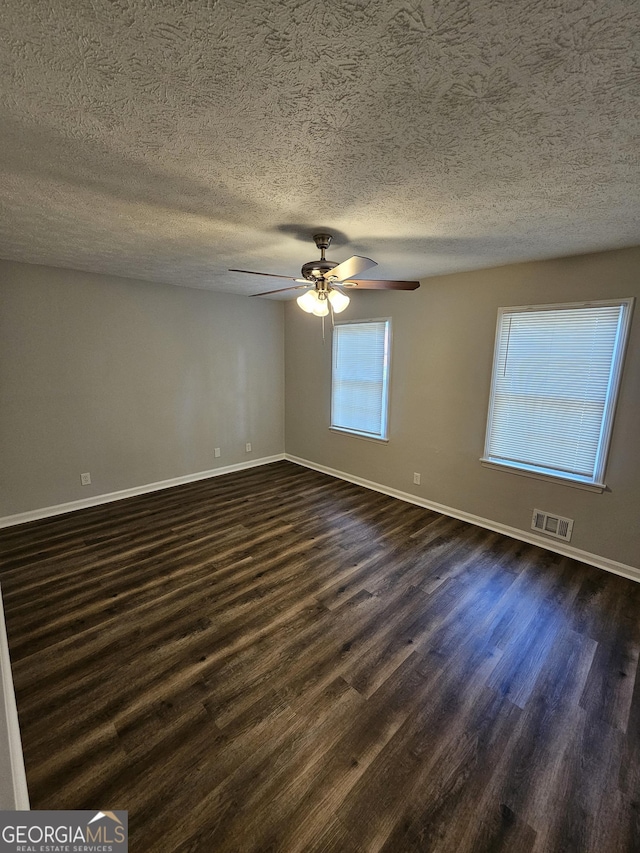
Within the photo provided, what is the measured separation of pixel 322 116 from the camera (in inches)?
46.6

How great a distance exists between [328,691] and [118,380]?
3664 millimetres

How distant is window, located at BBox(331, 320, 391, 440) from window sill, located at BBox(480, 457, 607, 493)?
4.24ft

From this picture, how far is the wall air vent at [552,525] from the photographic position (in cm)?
299

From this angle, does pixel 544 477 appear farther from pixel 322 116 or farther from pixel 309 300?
pixel 322 116

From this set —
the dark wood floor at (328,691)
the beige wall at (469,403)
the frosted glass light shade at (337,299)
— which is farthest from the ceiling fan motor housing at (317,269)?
the dark wood floor at (328,691)

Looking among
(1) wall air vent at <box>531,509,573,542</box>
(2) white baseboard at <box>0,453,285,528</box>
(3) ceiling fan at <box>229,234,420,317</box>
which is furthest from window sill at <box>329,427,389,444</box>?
(3) ceiling fan at <box>229,234,420,317</box>

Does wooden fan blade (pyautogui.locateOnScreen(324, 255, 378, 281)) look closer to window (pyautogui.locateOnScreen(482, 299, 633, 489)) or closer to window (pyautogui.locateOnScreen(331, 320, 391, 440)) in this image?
window (pyautogui.locateOnScreen(482, 299, 633, 489))

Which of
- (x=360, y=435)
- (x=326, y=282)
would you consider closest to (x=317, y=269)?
(x=326, y=282)

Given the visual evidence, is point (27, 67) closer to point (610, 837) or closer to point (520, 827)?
point (520, 827)

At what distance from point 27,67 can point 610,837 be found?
317 cm

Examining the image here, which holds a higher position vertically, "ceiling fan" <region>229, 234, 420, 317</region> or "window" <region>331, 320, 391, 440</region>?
"ceiling fan" <region>229, 234, 420, 317</region>

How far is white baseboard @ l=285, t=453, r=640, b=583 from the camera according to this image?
2773 millimetres

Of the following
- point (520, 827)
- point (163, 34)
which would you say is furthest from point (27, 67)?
point (520, 827)

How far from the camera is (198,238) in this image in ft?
8.13
